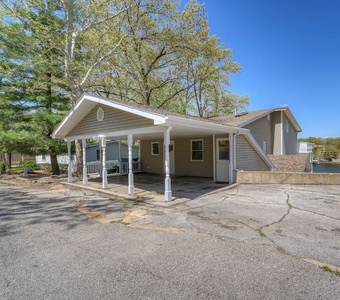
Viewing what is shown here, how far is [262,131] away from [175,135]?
26.4 feet

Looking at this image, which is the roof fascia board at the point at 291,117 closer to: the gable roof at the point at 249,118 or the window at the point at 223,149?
the gable roof at the point at 249,118

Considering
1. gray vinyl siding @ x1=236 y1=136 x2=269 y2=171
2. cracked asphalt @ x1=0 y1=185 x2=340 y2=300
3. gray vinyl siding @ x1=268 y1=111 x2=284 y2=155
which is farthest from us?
gray vinyl siding @ x1=268 y1=111 x2=284 y2=155

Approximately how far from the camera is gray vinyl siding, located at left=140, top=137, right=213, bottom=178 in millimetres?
12414

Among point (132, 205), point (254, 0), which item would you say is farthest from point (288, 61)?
point (132, 205)

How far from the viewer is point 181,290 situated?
262 cm

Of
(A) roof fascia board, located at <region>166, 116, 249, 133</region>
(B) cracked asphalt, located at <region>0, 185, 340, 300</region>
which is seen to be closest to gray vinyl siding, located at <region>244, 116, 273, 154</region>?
(A) roof fascia board, located at <region>166, 116, 249, 133</region>

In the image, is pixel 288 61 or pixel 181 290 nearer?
pixel 181 290

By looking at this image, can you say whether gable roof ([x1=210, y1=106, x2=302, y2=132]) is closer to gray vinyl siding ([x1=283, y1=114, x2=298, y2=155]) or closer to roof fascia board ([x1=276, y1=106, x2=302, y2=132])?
roof fascia board ([x1=276, y1=106, x2=302, y2=132])

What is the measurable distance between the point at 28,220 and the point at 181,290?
4.62 metres

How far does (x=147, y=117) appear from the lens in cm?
695

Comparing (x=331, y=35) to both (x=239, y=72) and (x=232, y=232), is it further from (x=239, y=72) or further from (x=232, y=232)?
(x=232, y=232)

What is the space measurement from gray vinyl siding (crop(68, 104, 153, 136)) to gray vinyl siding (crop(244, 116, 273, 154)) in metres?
8.98

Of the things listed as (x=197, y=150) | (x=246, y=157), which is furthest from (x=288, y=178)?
(x=197, y=150)

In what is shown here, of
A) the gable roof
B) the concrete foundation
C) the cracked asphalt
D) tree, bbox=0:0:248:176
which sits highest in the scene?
tree, bbox=0:0:248:176
